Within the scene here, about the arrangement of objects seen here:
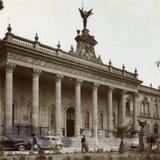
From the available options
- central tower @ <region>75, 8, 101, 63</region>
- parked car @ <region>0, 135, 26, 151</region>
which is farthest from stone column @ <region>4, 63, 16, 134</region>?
central tower @ <region>75, 8, 101, 63</region>

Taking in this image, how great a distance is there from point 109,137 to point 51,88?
861cm

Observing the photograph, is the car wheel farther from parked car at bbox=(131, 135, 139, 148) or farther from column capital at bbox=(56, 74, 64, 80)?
parked car at bbox=(131, 135, 139, 148)

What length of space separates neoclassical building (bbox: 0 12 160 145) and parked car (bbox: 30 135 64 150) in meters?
1.90

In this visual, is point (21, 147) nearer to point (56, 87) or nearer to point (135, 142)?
point (56, 87)

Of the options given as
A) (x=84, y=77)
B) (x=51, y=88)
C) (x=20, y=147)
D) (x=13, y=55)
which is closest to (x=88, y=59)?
(x=84, y=77)

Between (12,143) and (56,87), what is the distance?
9.60 m

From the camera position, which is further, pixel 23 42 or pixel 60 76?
pixel 60 76

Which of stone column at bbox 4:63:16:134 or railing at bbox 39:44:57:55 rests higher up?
railing at bbox 39:44:57:55

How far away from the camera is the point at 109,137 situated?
145 ft

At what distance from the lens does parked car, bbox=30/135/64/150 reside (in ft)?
105

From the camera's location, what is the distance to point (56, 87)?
1528 inches

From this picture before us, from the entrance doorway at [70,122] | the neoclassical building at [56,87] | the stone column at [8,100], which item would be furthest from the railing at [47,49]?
the entrance doorway at [70,122]

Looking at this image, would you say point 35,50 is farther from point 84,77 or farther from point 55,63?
point 84,77

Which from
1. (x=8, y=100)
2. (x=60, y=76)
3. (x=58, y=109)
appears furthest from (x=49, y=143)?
(x=60, y=76)
